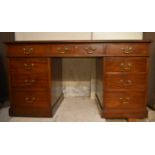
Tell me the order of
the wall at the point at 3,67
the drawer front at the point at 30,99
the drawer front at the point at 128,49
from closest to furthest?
the drawer front at the point at 128,49, the drawer front at the point at 30,99, the wall at the point at 3,67

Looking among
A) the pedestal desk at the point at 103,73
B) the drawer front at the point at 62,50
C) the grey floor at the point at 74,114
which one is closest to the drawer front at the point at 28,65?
the pedestal desk at the point at 103,73

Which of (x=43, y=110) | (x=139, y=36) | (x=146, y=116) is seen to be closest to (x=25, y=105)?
(x=43, y=110)

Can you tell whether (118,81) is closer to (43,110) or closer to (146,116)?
(146,116)

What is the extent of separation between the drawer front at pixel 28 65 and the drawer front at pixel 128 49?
627mm

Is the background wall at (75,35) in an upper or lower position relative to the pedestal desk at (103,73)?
upper

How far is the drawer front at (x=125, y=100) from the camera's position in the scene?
1645 millimetres

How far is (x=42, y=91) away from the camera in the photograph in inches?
66.2

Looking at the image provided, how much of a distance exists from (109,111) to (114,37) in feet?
3.41

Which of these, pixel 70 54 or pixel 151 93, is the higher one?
pixel 70 54

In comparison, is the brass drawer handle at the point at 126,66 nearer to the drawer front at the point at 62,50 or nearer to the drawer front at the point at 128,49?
the drawer front at the point at 128,49

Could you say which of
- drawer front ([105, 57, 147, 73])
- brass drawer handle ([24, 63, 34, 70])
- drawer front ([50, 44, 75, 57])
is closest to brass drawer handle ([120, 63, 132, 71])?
drawer front ([105, 57, 147, 73])

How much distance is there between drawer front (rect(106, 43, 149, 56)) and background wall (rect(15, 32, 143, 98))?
679mm

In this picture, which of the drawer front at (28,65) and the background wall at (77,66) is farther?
the background wall at (77,66)

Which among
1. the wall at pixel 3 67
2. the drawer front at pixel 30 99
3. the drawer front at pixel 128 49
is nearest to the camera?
the drawer front at pixel 128 49
